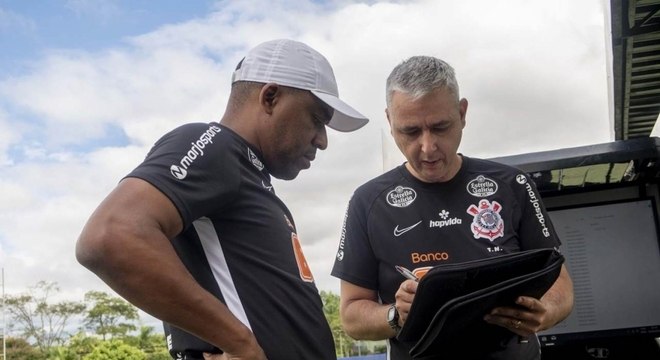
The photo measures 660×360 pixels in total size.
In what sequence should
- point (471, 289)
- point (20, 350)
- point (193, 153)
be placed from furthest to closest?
point (20, 350), point (471, 289), point (193, 153)

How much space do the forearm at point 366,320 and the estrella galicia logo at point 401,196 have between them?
0.35 m

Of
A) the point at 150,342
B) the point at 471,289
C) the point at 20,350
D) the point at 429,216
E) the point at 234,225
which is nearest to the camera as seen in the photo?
the point at 234,225

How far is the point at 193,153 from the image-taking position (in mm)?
1485

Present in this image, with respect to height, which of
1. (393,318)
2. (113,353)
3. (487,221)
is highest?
(113,353)

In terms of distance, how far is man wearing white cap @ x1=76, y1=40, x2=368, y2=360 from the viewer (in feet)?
4.33

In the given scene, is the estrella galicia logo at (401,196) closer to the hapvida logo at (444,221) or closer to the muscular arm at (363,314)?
the hapvida logo at (444,221)

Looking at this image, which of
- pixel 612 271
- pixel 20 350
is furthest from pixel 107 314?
pixel 612 271

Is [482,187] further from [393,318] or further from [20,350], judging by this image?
[20,350]

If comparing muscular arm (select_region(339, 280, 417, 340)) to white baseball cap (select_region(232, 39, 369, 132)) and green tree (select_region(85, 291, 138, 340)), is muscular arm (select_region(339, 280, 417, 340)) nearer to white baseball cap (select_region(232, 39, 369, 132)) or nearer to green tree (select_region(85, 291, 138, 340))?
white baseball cap (select_region(232, 39, 369, 132))

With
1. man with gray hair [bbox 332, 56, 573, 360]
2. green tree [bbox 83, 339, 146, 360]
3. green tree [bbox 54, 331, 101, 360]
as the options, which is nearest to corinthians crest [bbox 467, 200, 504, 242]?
man with gray hair [bbox 332, 56, 573, 360]

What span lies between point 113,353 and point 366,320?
30.4 metres

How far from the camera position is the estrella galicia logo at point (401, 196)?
2.38 metres

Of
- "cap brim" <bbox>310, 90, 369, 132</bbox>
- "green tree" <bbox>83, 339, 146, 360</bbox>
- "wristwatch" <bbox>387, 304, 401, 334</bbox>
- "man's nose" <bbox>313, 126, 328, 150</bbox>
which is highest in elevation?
"green tree" <bbox>83, 339, 146, 360</bbox>

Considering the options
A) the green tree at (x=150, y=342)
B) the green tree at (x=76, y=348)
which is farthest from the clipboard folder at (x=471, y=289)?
the green tree at (x=150, y=342)
